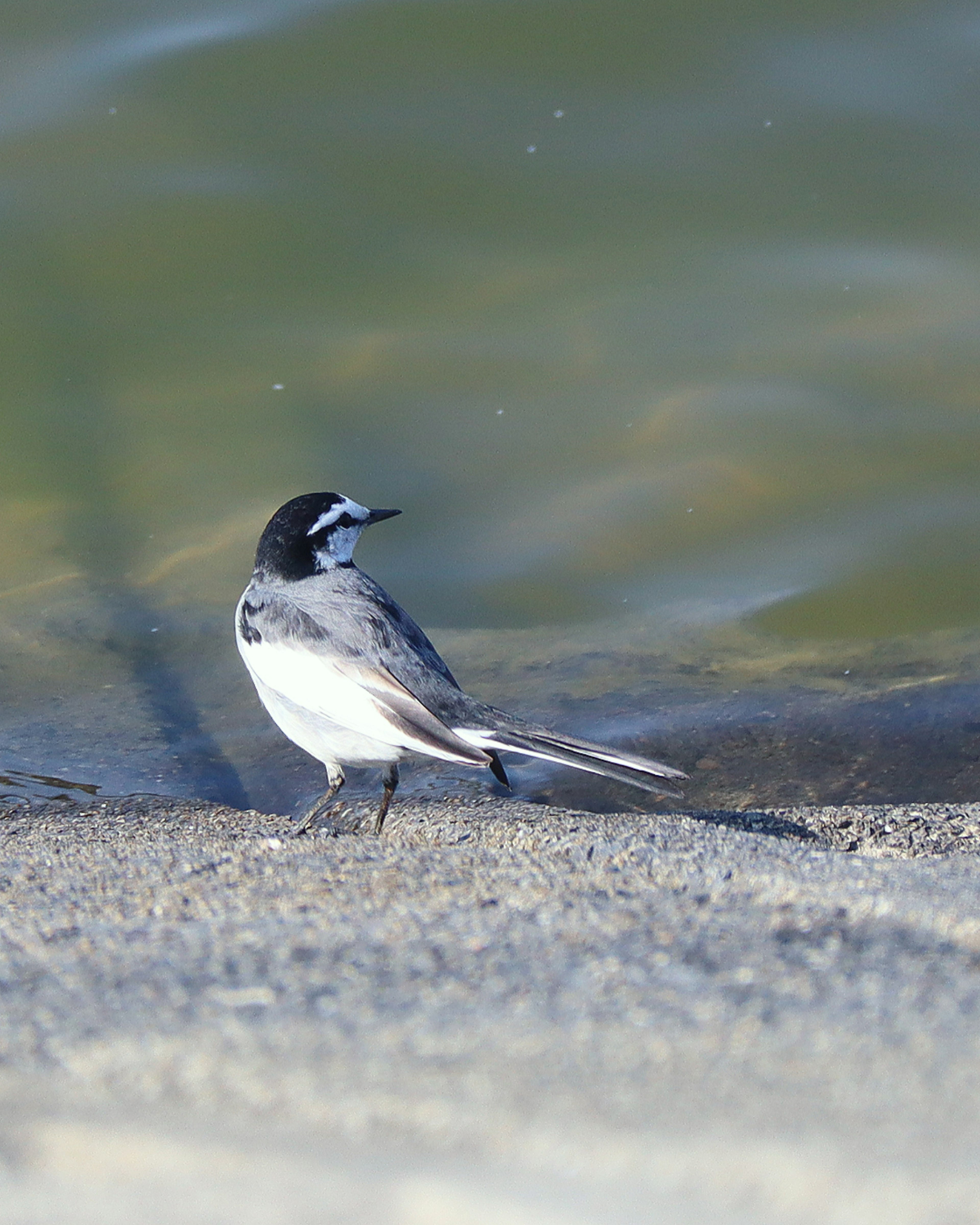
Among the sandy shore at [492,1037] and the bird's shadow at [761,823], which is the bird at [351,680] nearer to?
the bird's shadow at [761,823]

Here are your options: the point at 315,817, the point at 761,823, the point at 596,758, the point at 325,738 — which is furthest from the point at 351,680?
the point at 761,823

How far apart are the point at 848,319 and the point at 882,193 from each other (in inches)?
56.1

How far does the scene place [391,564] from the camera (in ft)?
23.4

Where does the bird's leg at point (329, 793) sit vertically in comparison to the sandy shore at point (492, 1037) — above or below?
below

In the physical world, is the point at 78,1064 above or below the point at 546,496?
above

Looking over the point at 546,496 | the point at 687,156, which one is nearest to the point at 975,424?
the point at 546,496

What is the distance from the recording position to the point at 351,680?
4477mm

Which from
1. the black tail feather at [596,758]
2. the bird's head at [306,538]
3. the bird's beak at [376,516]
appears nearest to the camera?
the black tail feather at [596,758]

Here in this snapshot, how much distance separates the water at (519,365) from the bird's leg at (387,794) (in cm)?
54

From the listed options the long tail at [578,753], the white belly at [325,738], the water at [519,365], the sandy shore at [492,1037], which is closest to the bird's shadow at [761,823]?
the long tail at [578,753]

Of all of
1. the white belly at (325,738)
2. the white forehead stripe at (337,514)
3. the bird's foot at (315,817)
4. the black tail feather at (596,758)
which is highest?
the white forehead stripe at (337,514)

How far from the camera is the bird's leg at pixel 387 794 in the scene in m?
4.66

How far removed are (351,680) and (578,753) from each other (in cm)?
89

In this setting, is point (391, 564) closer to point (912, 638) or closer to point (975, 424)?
point (912, 638)
